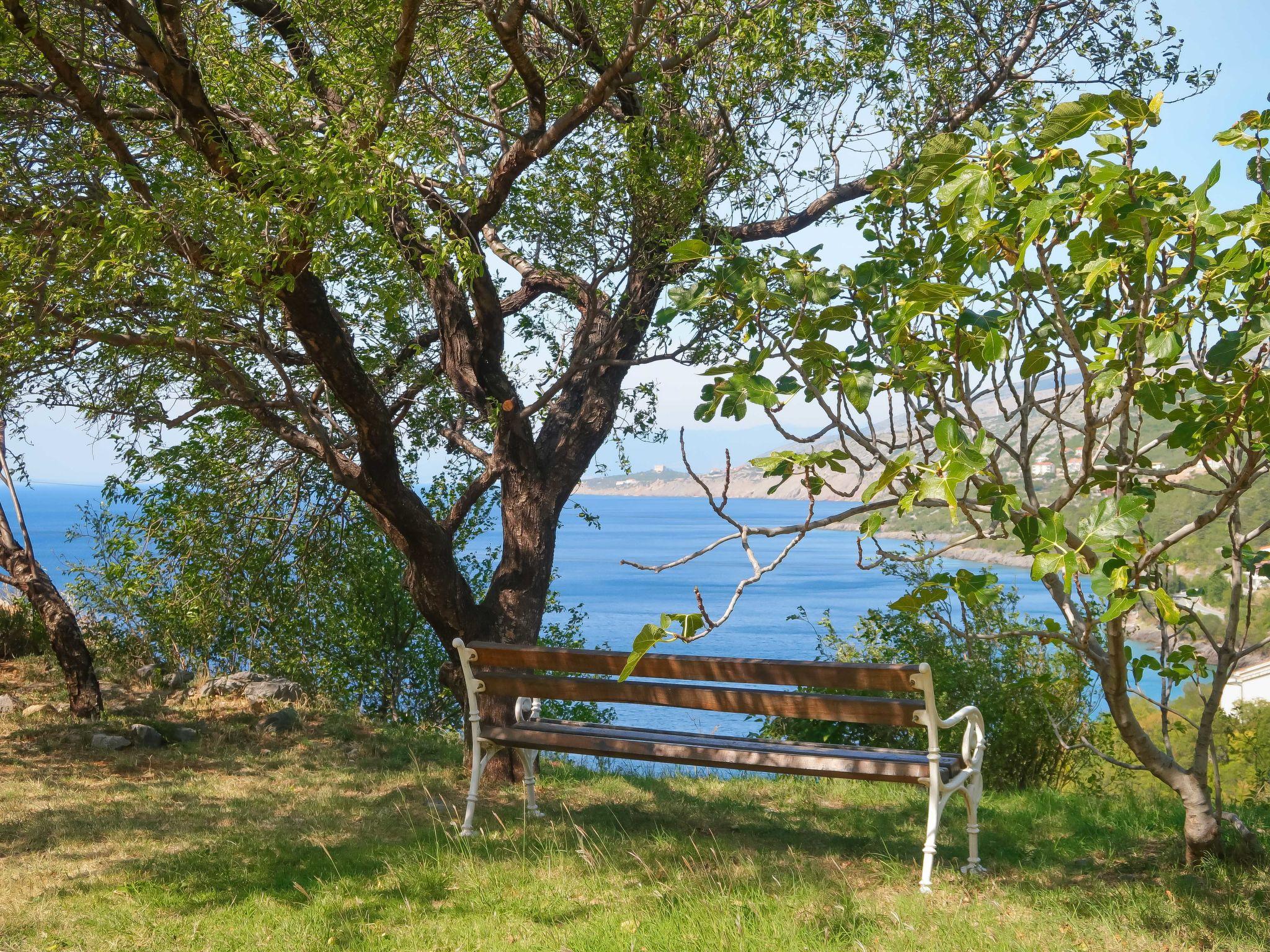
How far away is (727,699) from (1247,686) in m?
12.2

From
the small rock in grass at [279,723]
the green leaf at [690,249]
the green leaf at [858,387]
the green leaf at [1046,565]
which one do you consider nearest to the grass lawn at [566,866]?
the small rock in grass at [279,723]

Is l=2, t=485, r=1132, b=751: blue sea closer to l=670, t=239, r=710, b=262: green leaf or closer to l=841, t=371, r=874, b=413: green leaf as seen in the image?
l=841, t=371, r=874, b=413: green leaf

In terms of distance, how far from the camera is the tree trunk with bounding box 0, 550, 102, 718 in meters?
7.69

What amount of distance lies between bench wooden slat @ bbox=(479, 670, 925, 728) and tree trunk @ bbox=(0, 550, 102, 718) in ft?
14.5

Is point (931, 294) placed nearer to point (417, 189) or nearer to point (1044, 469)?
point (1044, 469)

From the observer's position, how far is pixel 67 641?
25.2ft

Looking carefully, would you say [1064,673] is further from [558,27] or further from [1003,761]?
[558,27]

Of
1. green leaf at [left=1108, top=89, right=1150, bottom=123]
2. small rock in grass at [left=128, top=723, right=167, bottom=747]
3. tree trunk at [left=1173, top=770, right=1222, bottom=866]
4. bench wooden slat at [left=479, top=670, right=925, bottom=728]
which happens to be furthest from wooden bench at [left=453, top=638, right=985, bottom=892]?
small rock in grass at [left=128, top=723, right=167, bottom=747]

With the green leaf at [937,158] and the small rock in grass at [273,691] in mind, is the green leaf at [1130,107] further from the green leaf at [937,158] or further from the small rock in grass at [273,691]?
the small rock in grass at [273,691]

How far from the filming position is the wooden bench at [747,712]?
4074 millimetres

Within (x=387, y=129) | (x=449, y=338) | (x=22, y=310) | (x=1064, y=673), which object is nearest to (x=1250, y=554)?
(x=1064, y=673)

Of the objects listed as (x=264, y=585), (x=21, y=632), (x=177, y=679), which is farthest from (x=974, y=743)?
(x=21, y=632)

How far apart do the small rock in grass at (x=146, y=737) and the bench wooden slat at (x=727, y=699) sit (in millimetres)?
3584

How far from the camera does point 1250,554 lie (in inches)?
157
